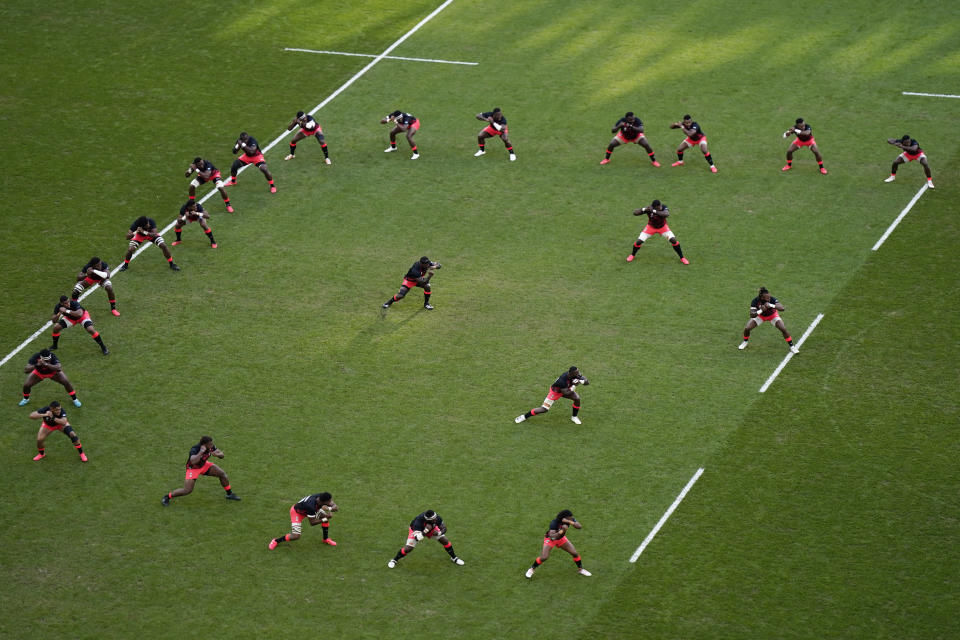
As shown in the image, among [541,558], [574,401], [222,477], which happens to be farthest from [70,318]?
[541,558]

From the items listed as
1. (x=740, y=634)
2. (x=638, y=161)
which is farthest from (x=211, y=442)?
(x=638, y=161)

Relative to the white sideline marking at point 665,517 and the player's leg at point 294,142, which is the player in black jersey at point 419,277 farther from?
the white sideline marking at point 665,517

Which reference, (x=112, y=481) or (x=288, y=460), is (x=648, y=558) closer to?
(x=288, y=460)

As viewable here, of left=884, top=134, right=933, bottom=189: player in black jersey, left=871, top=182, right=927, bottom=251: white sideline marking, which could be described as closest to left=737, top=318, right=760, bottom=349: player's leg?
left=871, top=182, right=927, bottom=251: white sideline marking

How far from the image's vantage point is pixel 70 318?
41.4m

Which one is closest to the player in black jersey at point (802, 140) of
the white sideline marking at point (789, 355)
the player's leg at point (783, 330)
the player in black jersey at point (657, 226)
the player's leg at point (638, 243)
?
the player in black jersey at point (657, 226)

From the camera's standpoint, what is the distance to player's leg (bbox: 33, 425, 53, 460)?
37062 millimetres

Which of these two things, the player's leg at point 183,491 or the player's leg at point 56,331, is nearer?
the player's leg at point 183,491

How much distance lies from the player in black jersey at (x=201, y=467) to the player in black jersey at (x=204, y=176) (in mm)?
15392

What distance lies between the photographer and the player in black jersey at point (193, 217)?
46.3m

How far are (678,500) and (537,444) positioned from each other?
456 cm

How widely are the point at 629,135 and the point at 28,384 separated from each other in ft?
79.2

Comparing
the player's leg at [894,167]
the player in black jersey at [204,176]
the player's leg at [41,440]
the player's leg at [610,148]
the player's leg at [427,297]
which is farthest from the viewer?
the player's leg at [610,148]

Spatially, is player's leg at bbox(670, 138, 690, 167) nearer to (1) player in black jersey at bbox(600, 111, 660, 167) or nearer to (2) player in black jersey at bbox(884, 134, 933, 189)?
(1) player in black jersey at bbox(600, 111, 660, 167)
